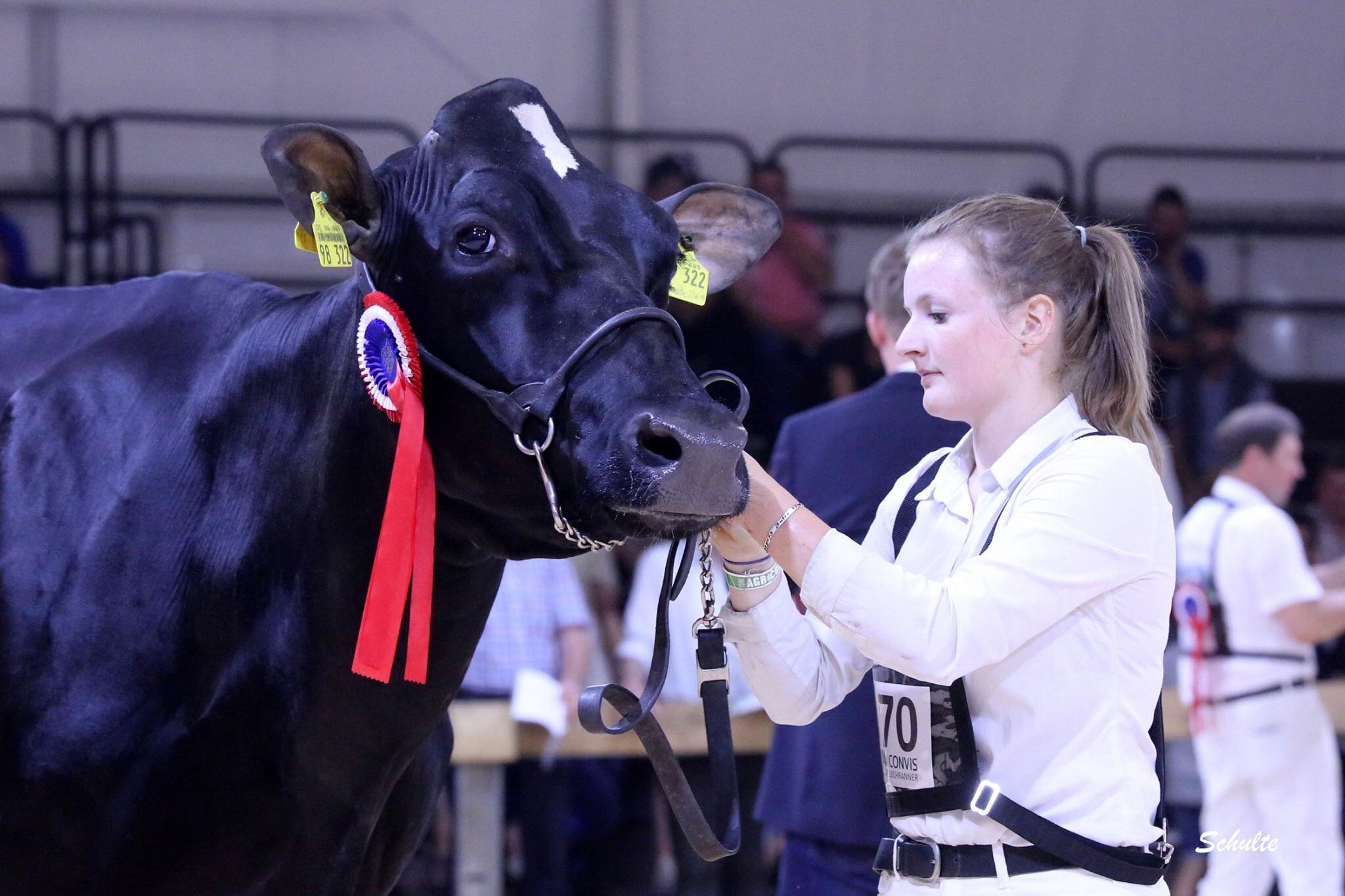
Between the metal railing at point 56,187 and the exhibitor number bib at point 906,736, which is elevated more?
the metal railing at point 56,187

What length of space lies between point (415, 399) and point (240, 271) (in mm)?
5160

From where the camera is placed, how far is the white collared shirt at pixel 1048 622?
5.90ft

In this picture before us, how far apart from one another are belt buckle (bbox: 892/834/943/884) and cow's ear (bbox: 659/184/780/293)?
852 millimetres

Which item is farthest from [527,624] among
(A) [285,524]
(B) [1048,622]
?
(B) [1048,622]

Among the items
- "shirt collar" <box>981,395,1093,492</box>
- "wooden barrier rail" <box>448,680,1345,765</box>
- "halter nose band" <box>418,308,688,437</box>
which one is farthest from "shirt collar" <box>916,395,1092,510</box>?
"wooden barrier rail" <box>448,680,1345,765</box>

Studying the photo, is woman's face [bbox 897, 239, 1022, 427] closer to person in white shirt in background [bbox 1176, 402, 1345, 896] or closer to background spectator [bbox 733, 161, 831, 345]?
person in white shirt in background [bbox 1176, 402, 1345, 896]

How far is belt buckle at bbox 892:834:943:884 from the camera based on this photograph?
1885 millimetres

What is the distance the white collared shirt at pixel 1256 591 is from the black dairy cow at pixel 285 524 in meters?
3.28

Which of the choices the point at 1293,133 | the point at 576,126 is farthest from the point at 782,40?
the point at 1293,133

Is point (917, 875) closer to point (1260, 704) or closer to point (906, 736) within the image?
point (906, 736)

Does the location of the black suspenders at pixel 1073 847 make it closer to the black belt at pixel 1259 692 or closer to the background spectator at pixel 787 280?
the black belt at pixel 1259 692

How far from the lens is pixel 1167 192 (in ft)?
23.9

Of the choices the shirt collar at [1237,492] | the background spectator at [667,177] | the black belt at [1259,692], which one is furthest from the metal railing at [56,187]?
the black belt at [1259,692]

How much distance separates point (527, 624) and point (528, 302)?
118 inches
